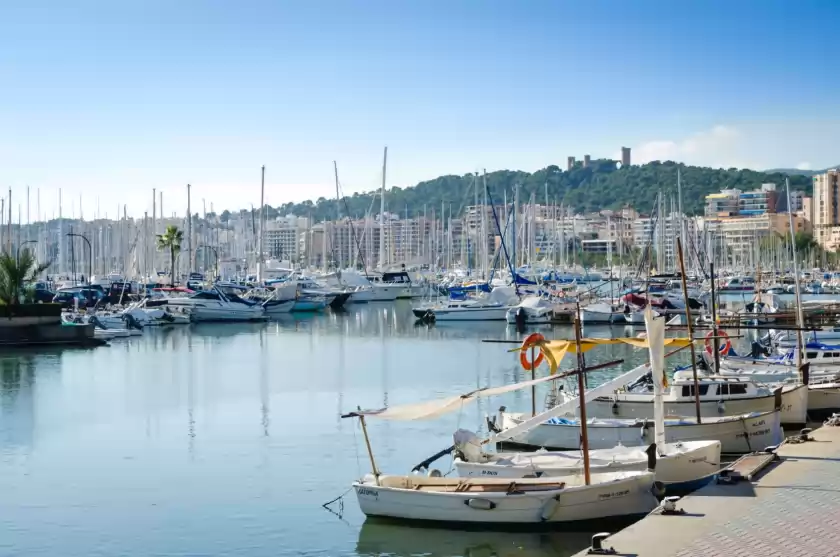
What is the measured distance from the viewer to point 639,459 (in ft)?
73.7

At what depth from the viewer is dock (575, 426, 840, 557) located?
15859mm

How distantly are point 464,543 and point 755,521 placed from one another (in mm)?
5259

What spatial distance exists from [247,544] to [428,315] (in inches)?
2295

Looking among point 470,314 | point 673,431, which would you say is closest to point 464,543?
point 673,431

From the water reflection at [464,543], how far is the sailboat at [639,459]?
1.85 metres

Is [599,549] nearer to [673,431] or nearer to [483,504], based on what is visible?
[483,504]

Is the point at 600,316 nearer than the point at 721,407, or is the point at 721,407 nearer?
the point at 721,407

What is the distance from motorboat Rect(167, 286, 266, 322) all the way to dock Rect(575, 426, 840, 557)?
2479 inches

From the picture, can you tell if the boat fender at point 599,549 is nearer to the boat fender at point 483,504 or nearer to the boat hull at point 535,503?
the boat hull at point 535,503

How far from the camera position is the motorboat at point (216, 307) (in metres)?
80.8

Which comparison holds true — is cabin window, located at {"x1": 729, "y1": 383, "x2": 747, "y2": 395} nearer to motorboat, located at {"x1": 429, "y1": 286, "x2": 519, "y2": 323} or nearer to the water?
the water

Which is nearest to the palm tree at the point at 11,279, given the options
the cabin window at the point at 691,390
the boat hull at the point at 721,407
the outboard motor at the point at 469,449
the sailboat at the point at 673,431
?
the sailboat at the point at 673,431

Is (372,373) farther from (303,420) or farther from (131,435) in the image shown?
(131,435)

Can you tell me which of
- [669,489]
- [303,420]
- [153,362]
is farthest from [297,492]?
[153,362]
